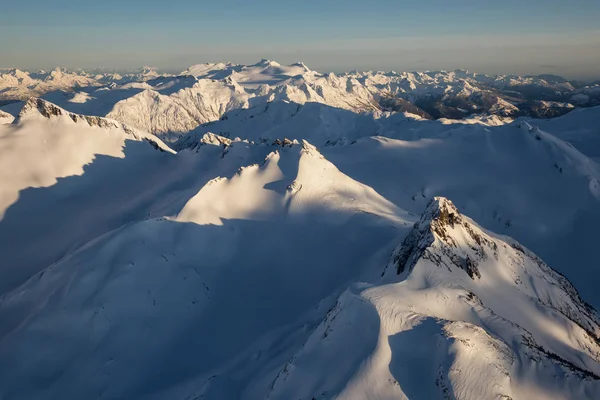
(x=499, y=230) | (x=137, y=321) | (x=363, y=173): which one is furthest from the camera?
(x=363, y=173)

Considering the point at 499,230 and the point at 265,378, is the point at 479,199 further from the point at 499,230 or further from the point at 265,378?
the point at 265,378

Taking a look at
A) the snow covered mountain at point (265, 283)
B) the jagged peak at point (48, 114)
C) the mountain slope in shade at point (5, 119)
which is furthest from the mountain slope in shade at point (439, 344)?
the mountain slope in shade at point (5, 119)

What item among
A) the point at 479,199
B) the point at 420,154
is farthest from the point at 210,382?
the point at 420,154

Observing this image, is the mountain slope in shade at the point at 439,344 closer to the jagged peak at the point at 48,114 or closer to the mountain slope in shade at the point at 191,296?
the mountain slope in shade at the point at 191,296

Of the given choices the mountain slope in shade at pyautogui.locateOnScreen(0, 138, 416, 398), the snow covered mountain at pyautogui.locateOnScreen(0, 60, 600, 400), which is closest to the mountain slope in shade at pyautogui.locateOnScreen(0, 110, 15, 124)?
the snow covered mountain at pyautogui.locateOnScreen(0, 60, 600, 400)

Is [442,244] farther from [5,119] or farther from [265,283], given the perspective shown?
[5,119]

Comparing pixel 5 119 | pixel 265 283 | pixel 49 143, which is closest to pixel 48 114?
pixel 49 143
